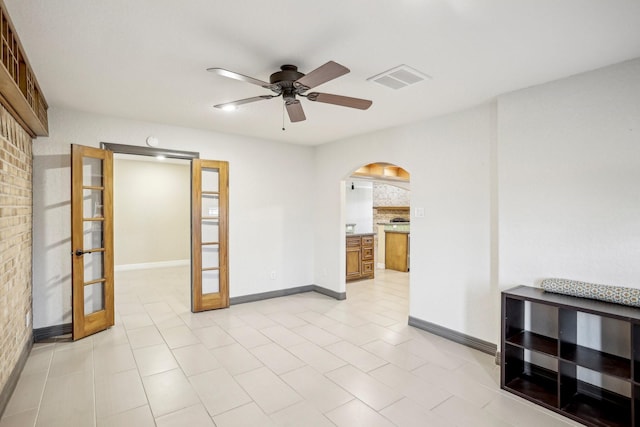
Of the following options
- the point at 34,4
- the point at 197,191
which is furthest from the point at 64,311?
the point at 34,4

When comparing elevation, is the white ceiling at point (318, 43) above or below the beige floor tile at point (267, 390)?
above

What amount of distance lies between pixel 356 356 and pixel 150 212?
6.58 meters

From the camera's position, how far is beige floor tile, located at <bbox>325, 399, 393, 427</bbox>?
223 centimetres

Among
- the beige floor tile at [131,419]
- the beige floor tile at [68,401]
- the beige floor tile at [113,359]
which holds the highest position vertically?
the beige floor tile at [113,359]

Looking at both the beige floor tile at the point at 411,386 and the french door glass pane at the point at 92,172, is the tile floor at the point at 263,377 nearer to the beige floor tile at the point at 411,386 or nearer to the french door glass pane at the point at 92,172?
the beige floor tile at the point at 411,386

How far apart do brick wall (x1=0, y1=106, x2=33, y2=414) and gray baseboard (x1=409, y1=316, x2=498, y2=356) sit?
3.87 metres

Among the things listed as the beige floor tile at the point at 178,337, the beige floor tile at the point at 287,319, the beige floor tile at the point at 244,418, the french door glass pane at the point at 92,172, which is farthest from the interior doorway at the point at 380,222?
the beige floor tile at the point at 244,418

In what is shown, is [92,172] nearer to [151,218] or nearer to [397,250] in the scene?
[151,218]

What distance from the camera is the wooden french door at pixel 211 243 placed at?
4.61 metres

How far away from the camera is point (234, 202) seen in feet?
16.5

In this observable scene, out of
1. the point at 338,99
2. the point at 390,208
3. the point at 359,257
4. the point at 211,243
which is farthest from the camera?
the point at 390,208

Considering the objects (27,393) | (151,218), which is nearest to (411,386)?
(27,393)

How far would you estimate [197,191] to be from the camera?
455cm

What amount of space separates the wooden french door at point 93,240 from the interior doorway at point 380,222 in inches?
158
